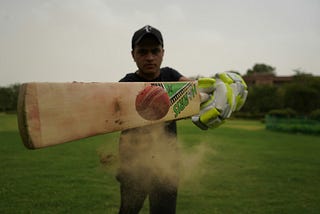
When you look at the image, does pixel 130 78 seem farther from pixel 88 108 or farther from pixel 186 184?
pixel 186 184

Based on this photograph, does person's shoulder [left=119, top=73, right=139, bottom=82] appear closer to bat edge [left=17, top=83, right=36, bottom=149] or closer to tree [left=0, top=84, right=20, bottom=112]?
bat edge [left=17, top=83, right=36, bottom=149]

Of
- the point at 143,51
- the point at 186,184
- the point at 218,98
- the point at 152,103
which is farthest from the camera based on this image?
the point at 186,184

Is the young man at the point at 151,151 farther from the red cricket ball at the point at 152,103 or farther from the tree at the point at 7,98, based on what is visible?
the tree at the point at 7,98

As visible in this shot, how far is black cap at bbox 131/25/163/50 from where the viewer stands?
8.83 feet

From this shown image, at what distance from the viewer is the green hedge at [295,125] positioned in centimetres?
2110

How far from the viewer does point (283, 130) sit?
73.7 ft

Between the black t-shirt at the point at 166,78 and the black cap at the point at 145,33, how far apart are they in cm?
26

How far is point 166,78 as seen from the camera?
2982 mm

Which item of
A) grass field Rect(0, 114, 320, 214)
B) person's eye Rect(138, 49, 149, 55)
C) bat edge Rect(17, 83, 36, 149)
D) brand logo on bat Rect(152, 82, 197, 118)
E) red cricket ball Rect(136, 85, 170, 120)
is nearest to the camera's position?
bat edge Rect(17, 83, 36, 149)

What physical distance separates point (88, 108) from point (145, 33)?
3.47 feet

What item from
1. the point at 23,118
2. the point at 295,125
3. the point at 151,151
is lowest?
the point at 295,125

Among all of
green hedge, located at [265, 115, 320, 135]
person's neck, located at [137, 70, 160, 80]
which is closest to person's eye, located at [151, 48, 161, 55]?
person's neck, located at [137, 70, 160, 80]

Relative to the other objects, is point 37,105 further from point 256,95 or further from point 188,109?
point 256,95

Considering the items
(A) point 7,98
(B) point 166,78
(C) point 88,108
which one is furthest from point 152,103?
(A) point 7,98
